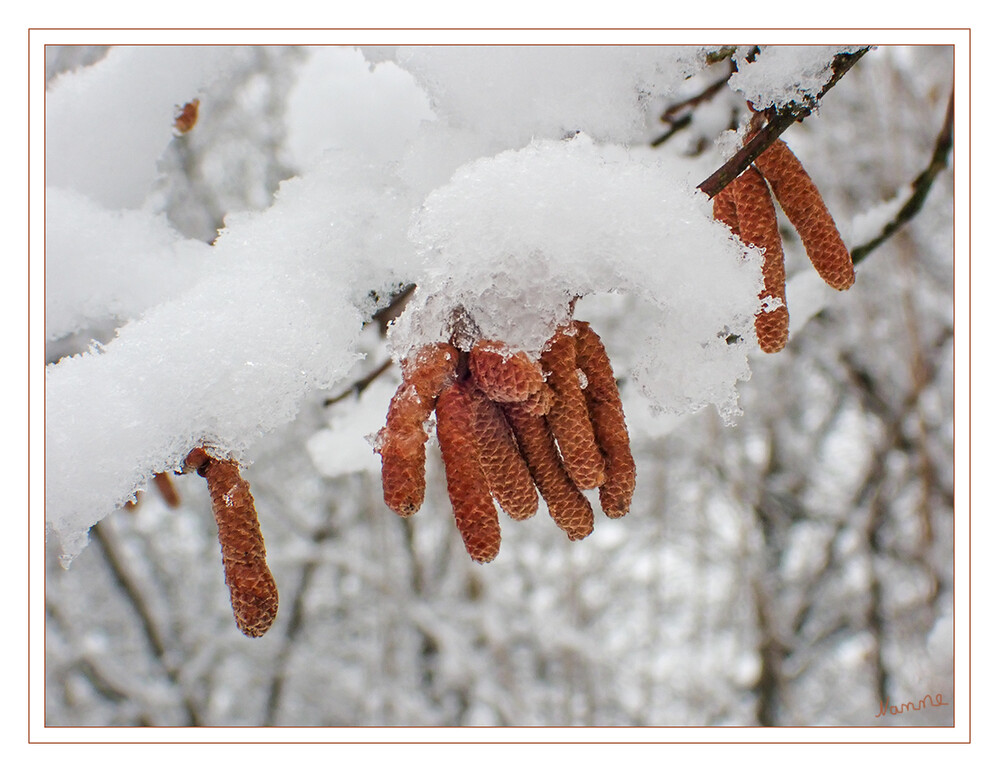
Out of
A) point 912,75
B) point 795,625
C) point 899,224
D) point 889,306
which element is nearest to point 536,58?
point 899,224

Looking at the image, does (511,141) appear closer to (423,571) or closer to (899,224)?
(899,224)

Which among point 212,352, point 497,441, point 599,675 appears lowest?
point 599,675

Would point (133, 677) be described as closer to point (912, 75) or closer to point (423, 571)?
point (423, 571)

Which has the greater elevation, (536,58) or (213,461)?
(536,58)

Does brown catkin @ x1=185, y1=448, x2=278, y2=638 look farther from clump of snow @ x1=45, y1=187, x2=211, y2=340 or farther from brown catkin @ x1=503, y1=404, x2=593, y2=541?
clump of snow @ x1=45, y1=187, x2=211, y2=340

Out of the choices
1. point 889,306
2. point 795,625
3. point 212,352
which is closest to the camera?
point 212,352

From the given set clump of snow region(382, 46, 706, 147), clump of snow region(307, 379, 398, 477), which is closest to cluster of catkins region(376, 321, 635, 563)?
clump of snow region(382, 46, 706, 147)

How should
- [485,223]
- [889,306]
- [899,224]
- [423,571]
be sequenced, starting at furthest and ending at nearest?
1. [423,571]
2. [889,306]
3. [899,224]
4. [485,223]

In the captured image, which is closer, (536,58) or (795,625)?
(536,58)
